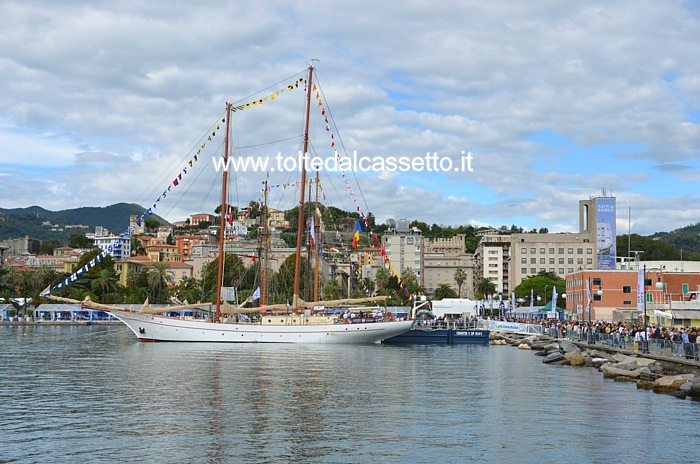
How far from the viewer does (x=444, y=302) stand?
94.1 meters

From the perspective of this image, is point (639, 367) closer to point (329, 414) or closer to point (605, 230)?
point (329, 414)

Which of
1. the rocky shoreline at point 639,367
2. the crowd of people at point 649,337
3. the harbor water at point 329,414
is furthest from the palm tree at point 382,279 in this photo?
the harbor water at point 329,414

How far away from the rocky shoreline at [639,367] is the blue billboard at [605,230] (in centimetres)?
11891

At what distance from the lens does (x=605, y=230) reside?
173500 millimetres

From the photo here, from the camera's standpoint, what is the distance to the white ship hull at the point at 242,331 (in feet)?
216

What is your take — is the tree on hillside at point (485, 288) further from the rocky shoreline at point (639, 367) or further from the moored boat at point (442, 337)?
the rocky shoreline at point (639, 367)

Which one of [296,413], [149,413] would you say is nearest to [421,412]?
[296,413]

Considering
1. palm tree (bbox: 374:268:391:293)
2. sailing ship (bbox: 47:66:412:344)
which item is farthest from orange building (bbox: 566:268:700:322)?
palm tree (bbox: 374:268:391:293)

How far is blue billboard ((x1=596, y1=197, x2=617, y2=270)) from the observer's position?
562ft

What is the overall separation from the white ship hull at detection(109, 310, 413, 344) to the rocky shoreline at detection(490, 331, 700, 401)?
1673cm

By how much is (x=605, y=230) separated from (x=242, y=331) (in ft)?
417

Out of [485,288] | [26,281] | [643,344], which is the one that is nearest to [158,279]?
[26,281]

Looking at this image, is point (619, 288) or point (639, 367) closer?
point (639, 367)

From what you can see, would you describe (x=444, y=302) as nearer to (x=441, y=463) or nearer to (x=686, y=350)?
(x=686, y=350)
